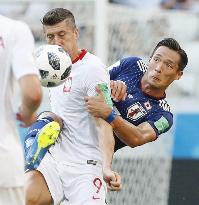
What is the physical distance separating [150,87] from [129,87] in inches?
6.4

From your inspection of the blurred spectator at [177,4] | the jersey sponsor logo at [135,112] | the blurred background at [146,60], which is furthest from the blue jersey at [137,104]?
the blurred spectator at [177,4]

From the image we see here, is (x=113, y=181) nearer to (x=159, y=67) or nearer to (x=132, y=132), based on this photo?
(x=132, y=132)

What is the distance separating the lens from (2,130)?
426 centimetres

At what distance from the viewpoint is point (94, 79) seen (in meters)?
5.91

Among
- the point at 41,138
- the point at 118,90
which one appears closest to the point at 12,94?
the point at 41,138

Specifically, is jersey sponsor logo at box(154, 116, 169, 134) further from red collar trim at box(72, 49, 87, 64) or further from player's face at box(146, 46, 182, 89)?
red collar trim at box(72, 49, 87, 64)

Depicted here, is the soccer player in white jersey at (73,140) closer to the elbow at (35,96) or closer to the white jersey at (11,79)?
the white jersey at (11,79)

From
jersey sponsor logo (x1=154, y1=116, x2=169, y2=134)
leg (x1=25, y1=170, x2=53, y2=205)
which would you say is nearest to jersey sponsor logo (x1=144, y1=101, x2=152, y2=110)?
jersey sponsor logo (x1=154, y1=116, x2=169, y2=134)

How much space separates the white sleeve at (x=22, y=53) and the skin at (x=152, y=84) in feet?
6.20

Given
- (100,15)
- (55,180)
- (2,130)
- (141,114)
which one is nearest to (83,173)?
(55,180)

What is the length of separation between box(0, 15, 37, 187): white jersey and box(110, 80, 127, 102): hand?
2051mm

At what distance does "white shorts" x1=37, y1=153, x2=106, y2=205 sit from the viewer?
602cm

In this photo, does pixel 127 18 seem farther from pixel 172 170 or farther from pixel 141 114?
pixel 141 114

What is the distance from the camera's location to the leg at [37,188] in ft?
19.5
